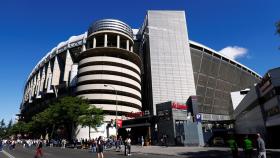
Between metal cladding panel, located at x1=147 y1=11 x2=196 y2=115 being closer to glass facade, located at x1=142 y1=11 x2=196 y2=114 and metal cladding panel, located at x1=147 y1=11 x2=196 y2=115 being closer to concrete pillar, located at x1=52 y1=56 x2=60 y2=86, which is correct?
glass facade, located at x1=142 y1=11 x2=196 y2=114

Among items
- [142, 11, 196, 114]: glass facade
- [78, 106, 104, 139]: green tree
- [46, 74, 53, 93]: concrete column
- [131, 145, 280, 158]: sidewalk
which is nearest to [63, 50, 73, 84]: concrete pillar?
[46, 74, 53, 93]: concrete column

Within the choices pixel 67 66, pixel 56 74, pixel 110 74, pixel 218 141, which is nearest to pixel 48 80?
pixel 56 74

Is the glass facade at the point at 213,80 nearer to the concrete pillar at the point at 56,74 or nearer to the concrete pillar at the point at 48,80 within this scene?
the concrete pillar at the point at 56,74

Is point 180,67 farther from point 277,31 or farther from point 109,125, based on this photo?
point 277,31

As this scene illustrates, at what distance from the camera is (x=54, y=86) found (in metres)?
114

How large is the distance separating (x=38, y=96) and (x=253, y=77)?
4375 inches

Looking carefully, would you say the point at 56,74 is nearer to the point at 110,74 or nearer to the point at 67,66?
the point at 67,66

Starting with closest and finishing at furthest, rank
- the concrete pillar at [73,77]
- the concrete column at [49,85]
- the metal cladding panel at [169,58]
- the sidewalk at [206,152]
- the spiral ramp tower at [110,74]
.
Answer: the sidewalk at [206,152], the spiral ramp tower at [110,74], the metal cladding panel at [169,58], the concrete pillar at [73,77], the concrete column at [49,85]

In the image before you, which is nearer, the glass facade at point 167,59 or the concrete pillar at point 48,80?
the glass facade at point 167,59

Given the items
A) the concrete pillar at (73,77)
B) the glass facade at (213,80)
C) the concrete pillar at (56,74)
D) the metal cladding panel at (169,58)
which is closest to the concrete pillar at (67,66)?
the concrete pillar at (73,77)

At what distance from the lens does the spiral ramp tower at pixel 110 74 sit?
280 feet

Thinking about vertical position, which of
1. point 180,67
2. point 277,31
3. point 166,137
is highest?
point 180,67

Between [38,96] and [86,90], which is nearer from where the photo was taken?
[86,90]

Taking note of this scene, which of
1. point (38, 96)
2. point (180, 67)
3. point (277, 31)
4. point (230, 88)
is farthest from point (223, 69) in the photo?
point (277, 31)
